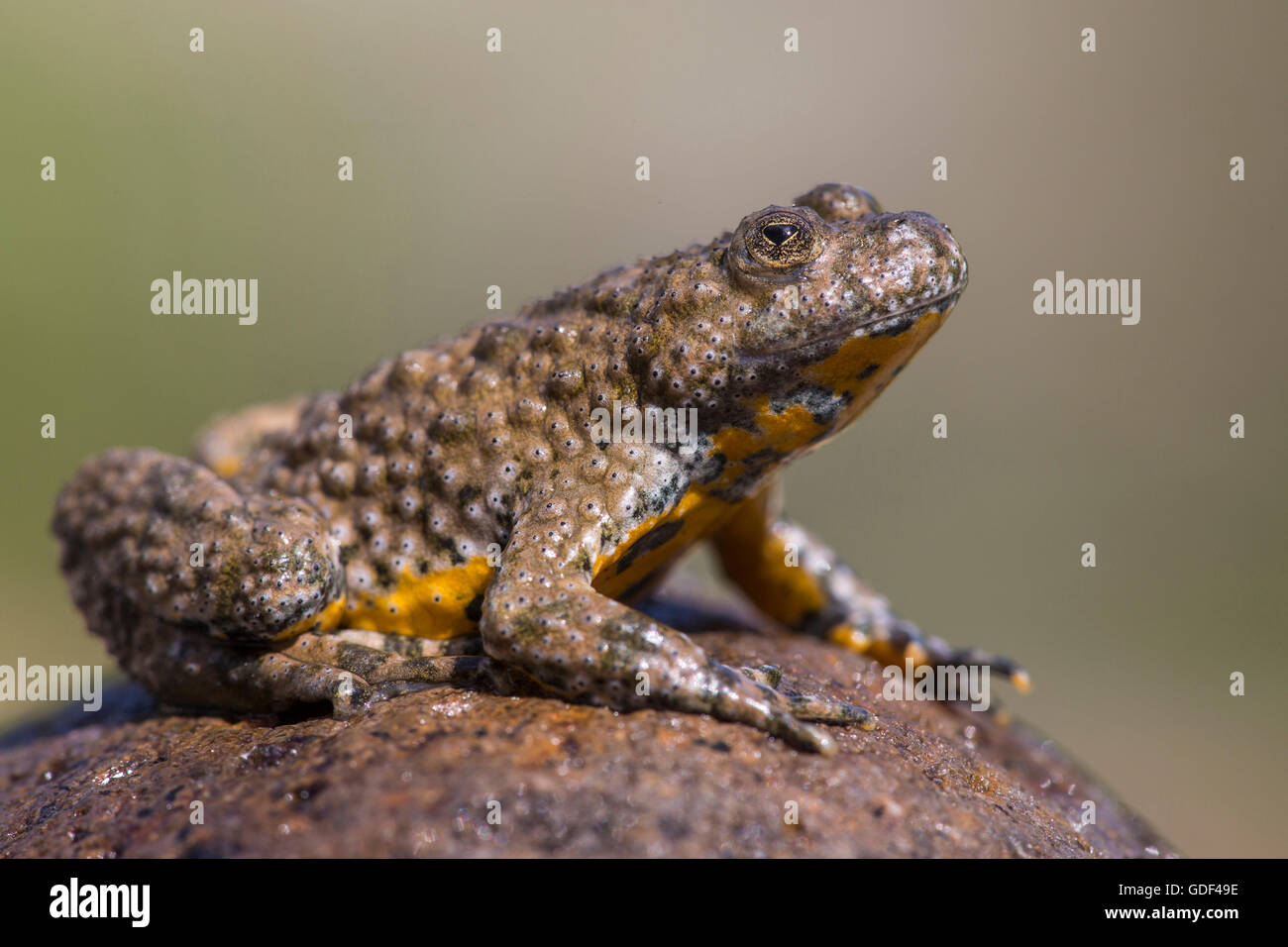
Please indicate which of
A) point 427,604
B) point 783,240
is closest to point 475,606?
point 427,604

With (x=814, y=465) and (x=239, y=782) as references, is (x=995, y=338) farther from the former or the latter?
(x=239, y=782)

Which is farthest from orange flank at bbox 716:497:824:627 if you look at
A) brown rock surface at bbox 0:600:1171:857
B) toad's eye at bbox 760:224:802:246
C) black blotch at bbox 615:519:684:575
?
toad's eye at bbox 760:224:802:246

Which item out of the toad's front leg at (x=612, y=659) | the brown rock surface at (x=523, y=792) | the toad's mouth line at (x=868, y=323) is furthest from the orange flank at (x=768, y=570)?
the toad's front leg at (x=612, y=659)

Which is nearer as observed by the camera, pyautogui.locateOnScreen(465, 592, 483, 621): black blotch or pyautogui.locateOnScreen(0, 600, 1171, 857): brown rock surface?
pyautogui.locateOnScreen(0, 600, 1171, 857): brown rock surface

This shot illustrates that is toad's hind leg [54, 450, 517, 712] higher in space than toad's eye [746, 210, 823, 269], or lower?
lower

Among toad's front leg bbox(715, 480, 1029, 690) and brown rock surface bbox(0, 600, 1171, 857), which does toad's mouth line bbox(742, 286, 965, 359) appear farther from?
toad's front leg bbox(715, 480, 1029, 690)

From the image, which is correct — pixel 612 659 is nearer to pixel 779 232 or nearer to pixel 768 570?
pixel 779 232

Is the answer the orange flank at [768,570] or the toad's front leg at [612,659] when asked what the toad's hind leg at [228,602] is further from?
the orange flank at [768,570]

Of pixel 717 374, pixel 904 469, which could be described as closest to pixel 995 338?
pixel 904 469
